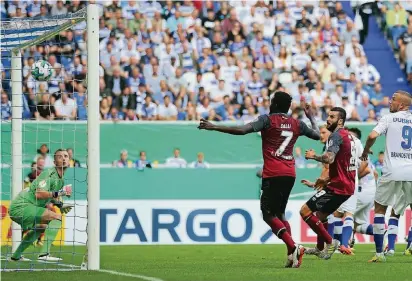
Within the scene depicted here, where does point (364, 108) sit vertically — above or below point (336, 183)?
above

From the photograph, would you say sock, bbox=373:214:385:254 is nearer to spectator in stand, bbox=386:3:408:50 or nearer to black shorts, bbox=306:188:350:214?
black shorts, bbox=306:188:350:214

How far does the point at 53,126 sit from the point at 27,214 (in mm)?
8121

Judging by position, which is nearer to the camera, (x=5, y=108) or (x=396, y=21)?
(x=5, y=108)

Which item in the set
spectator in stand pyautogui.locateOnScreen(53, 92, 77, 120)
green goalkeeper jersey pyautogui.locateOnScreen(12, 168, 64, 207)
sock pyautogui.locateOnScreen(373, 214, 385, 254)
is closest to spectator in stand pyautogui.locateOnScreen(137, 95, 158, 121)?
spectator in stand pyautogui.locateOnScreen(53, 92, 77, 120)

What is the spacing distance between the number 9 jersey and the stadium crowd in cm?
1052

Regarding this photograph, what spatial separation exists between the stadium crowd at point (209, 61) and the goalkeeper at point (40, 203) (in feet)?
31.0

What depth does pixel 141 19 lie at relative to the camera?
27.7 metres

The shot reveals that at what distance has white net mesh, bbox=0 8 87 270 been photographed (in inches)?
568

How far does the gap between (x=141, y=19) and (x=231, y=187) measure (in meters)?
7.64

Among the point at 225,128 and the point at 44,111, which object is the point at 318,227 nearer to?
the point at 225,128

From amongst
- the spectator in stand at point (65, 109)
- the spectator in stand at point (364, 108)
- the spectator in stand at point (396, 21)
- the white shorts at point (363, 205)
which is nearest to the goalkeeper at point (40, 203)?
the white shorts at point (363, 205)

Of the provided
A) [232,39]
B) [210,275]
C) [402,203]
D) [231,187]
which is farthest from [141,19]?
[210,275]

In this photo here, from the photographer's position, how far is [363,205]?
731 inches

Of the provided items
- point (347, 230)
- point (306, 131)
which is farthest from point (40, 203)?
point (347, 230)
